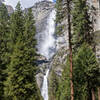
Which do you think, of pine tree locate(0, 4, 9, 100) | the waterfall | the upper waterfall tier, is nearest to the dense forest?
pine tree locate(0, 4, 9, 100)

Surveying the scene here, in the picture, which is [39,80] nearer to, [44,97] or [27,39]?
[44,97]

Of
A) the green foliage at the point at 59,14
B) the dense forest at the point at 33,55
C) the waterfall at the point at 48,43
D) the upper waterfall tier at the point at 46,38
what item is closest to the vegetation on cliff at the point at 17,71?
the dense forest at the point at 33,55

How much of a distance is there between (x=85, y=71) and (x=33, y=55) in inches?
287

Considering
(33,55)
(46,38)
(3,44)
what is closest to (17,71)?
(33,55)

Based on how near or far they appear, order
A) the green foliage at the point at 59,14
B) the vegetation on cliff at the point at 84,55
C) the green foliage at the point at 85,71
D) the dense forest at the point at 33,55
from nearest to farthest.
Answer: the green foliage at the point at 59,14 → the dense forest at the point at 33,55 → the vegetation on cliff at the point at 84,55 → the green foliage at the point at 85,71

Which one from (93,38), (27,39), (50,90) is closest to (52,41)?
(50,90)

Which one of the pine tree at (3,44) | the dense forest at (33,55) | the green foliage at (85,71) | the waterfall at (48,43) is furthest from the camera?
the waterfall at (48,43)

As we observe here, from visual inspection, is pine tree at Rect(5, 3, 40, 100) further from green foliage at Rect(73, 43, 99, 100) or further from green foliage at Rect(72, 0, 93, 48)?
green foliage at Rect(73, 43, 99, 100)

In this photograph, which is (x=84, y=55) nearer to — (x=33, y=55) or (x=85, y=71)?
(x=85, y=71)

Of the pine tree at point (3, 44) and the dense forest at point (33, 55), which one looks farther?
the pine tree at point (3, 44)

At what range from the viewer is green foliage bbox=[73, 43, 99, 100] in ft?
88.2

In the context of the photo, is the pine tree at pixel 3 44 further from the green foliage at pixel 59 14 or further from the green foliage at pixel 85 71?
the green foliage at pixel 59 14

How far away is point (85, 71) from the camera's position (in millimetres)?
27000

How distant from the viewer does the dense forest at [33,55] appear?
22438 millimetres
